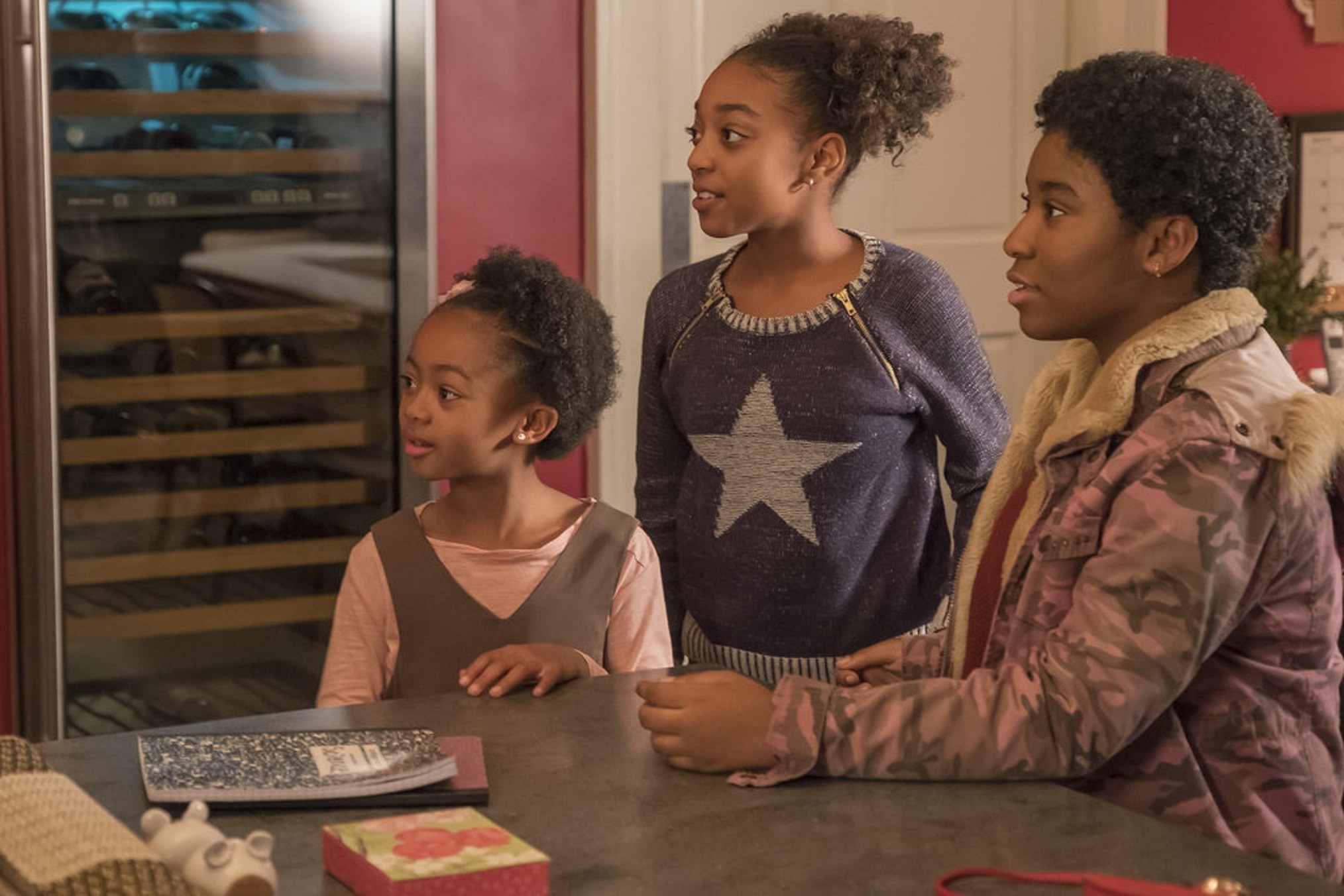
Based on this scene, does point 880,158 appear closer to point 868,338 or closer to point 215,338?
point 215,338

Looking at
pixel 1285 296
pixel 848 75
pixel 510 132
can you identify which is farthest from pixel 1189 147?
pixel 1285 296

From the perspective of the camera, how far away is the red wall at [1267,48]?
4172 mm

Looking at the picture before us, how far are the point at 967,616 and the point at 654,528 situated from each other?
2.86ft

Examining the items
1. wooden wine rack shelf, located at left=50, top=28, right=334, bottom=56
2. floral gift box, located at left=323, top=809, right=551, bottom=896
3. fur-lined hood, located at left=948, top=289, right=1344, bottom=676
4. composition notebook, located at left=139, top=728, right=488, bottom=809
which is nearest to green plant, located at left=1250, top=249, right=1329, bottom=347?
wooden wine rack shelf, located at left=50, top=28, right=334, bottom=56

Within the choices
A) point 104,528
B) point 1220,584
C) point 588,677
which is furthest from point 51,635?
point 1220,584

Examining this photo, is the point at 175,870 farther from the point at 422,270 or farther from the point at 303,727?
the point at 422,270

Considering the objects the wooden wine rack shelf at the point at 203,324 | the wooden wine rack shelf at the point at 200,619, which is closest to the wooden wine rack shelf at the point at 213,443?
the wooden wine rack shelf at the point at 203,324

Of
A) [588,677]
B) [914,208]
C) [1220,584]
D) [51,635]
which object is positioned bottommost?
[51,635]

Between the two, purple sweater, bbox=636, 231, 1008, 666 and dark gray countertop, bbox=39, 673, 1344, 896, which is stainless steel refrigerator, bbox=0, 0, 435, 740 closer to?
purple sweater, bbox=636, 231, 1008, 666

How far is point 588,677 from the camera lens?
1645 millimetres

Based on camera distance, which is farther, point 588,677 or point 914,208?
point 914,208

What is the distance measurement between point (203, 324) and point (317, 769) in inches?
81.0

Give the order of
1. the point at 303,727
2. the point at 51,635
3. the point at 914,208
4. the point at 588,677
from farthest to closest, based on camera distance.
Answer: the point at 914,208 → the point at 51,635 → the point at 588,677 → the point at 303,727

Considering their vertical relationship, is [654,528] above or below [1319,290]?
below
